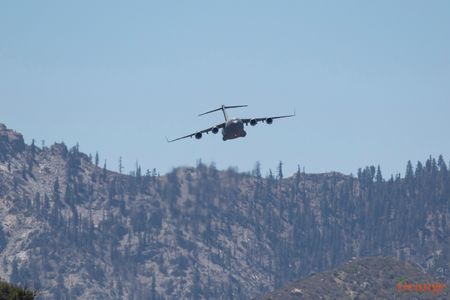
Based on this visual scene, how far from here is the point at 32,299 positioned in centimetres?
12456

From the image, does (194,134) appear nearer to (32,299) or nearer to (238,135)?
(238,135)

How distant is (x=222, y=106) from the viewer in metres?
140

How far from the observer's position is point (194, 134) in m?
129

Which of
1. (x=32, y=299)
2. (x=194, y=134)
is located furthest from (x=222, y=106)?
(x=32, y=299)

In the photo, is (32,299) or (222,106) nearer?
(32,299)

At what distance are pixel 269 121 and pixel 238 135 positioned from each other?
3.77 m

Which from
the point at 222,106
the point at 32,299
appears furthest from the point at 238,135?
the point at 32,299

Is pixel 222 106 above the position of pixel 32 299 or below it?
above

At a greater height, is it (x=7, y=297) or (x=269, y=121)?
(x=269, y=121)

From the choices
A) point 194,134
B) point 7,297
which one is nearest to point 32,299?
point 7,297

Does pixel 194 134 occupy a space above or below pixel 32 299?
above

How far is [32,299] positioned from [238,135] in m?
27.0

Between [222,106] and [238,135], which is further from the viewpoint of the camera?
[222,106]

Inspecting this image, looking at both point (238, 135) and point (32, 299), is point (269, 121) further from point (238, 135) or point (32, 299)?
point (32, 299)
